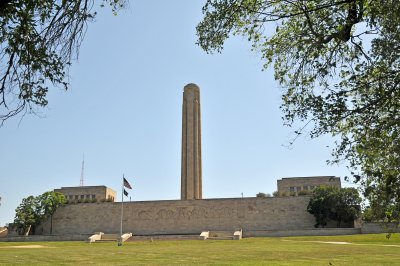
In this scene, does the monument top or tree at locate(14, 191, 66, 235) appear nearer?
tree at locate(14, 191, 66, 235)

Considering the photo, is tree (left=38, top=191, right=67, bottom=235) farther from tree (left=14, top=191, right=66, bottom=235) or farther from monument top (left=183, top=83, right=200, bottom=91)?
monument top (left=183, top=83, right=200, bottom=91)

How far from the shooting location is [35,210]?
63.2 m

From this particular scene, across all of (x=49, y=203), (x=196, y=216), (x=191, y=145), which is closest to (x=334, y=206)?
(x=196, y=216)

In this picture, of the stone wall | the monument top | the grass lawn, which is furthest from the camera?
the monument top

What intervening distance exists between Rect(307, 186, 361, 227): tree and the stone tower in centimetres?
1786

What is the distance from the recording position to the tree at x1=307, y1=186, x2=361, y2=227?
5453 cm

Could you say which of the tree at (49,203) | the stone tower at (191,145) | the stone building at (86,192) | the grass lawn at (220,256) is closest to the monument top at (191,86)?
the stone tower at (191,145)

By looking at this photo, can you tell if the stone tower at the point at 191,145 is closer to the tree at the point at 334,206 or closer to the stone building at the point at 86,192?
the tree at the point at 334,206

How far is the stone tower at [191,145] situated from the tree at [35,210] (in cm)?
2061

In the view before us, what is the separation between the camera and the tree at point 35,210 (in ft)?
201

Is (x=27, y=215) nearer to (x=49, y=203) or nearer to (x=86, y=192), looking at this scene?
(x=49, y=203)

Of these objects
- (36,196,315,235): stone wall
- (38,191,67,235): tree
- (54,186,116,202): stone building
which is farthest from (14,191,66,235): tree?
(54,186,116,202): stone building

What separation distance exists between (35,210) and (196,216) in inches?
984

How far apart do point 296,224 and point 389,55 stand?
183ft
